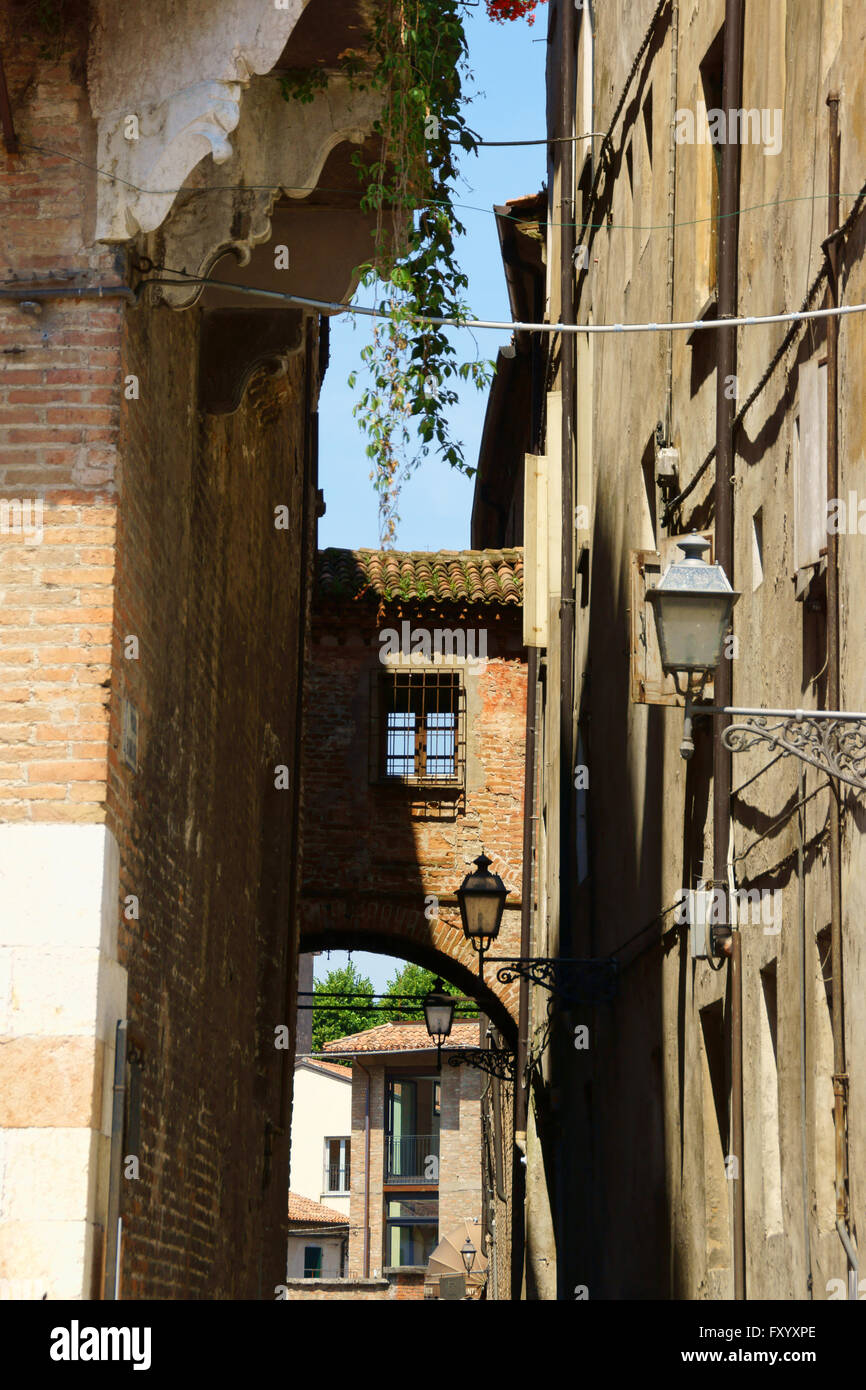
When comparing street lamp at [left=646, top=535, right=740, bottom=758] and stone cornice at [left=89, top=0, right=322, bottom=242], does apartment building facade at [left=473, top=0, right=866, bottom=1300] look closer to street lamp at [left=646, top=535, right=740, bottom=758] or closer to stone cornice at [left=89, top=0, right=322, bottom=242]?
street lamp at [left=646, top=535, right=740, bottom=758]

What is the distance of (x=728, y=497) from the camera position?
26.6 ft

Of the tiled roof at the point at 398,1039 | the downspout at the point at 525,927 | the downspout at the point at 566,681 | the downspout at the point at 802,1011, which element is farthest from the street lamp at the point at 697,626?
the tiled roof at the point at 398,1039

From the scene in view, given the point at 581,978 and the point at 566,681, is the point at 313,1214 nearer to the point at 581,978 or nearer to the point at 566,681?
the point at 566,681

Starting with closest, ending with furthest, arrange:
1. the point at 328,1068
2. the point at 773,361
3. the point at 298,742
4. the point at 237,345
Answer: the point at 773,361 → the point at 237,345 → the point at 298,742 → the point at 328,1068

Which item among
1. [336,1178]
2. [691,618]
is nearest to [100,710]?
[691,618]

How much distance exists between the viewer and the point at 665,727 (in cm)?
1005

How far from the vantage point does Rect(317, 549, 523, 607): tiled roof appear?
19281mm

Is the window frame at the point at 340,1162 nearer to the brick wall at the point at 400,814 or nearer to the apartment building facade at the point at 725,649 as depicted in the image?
the brick wall at the point at 400,814

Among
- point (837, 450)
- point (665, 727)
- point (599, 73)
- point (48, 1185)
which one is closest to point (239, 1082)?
point (665, 727)

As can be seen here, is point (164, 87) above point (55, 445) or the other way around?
above

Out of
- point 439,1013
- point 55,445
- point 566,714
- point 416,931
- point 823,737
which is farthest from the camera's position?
point 416,931

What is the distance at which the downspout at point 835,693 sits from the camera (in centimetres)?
580

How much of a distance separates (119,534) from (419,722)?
13.5m

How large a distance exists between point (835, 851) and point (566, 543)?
875cm
